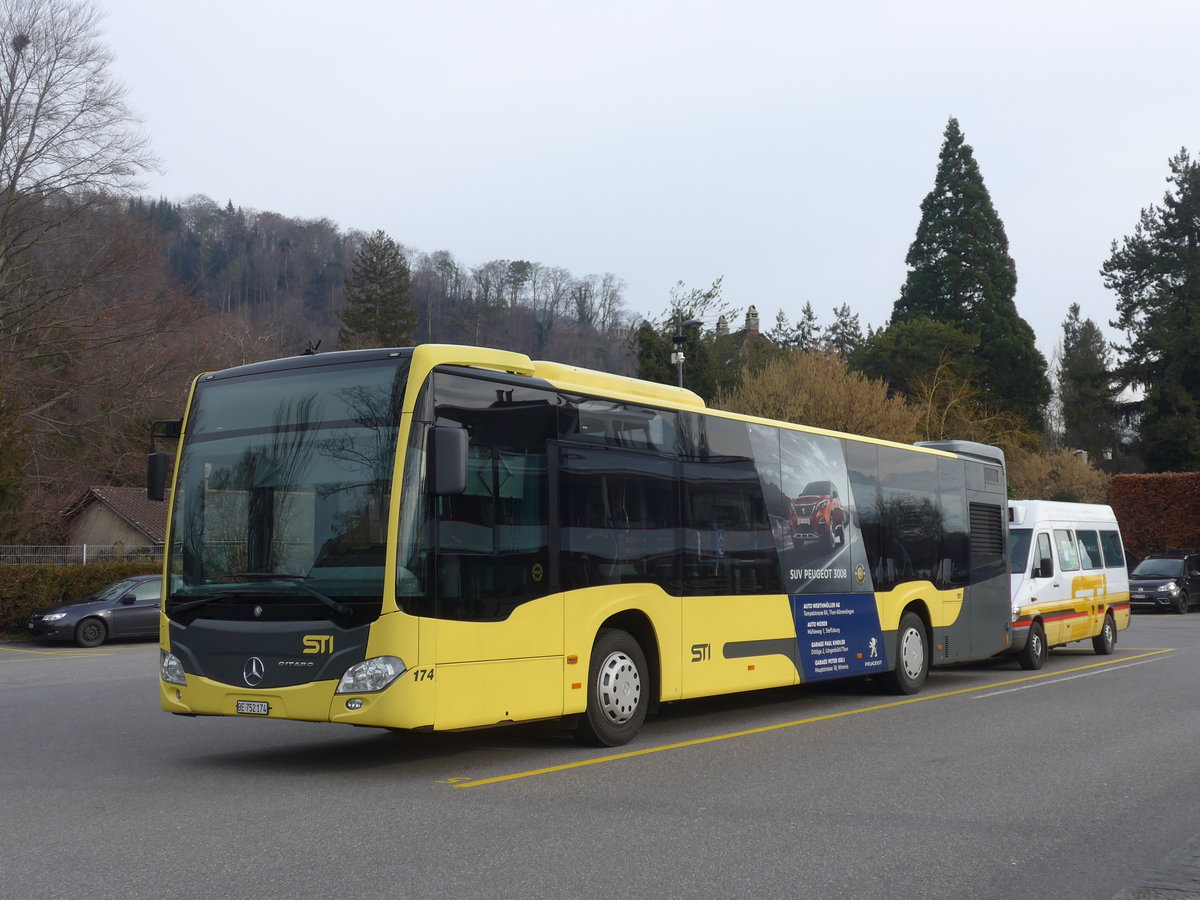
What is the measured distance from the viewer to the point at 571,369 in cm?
1055

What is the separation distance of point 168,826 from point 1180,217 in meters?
71.7

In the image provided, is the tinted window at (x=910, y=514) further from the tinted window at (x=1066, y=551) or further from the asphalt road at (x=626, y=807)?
the tinted window at (x=1066, y=551)

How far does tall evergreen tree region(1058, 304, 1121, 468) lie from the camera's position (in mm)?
69500

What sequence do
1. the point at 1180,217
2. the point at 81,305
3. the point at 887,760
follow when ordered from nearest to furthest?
1. the point at 887,760
2. the point at 81,305
3. the point at 1180,217

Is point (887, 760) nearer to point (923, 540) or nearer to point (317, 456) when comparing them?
point (317, 456)

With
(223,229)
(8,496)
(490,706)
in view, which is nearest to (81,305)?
(8,496)

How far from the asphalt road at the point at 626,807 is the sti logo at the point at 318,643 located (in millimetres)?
946

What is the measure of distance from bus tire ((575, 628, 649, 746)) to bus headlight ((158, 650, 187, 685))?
3.18m

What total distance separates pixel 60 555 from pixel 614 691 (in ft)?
83.7

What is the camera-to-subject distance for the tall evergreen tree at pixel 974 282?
234ft

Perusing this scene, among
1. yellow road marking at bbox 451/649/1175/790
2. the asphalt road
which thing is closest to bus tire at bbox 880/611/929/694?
yellow road marking at bbox 451/649/1175/790

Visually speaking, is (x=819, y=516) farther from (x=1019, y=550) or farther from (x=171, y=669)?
(x=1019, y=550)

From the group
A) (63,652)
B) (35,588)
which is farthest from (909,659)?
(35,588)

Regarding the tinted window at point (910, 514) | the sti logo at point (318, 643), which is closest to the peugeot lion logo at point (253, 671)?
the sti logo at point (318, 643)
